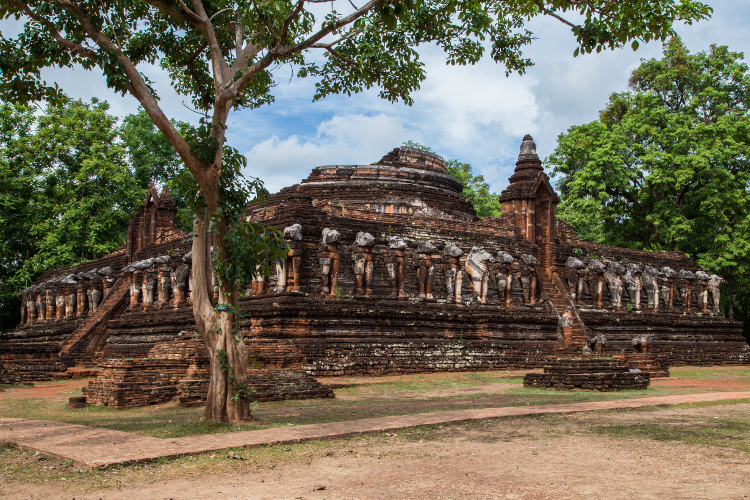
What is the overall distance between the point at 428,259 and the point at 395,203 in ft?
14.2

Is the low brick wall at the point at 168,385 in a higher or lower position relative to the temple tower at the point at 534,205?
lower

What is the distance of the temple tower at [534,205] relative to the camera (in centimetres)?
2362

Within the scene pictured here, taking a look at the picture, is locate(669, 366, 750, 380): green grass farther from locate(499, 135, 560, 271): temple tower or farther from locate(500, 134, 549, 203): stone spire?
locate(500, 134, 549, 203): stone spire

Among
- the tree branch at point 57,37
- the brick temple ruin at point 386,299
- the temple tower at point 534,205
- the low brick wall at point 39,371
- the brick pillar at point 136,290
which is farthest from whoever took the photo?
the brick pillar at point 136,290

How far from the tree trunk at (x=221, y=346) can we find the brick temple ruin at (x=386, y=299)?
2934mm

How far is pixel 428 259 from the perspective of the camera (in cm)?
1953

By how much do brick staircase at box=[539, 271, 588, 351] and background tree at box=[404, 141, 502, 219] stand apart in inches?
642

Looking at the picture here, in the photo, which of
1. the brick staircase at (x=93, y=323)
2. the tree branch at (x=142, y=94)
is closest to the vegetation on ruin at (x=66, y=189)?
the brick staircase at (x=93, y=323)

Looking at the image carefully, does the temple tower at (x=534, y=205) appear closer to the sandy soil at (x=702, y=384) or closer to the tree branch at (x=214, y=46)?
the sandy soil at (x=702, y=384)

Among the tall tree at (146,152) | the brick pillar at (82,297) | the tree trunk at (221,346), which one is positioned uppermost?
the tall tree at (146,152)

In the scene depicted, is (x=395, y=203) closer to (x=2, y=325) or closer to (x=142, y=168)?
(x=142, y=168)

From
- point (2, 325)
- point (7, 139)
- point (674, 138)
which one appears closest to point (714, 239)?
point (674, 138)

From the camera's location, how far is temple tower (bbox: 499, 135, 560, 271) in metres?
23.6

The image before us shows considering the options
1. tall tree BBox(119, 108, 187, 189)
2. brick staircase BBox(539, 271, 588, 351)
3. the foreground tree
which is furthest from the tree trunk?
tall tree BBox(119, 108, 187, 189)
